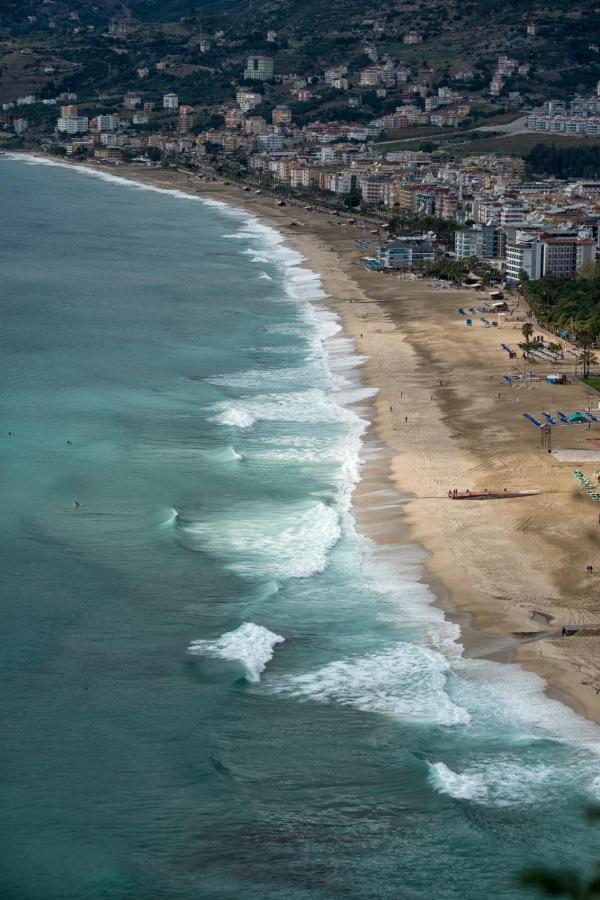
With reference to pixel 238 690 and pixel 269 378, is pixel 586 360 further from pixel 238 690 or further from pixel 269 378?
pixel 238 690

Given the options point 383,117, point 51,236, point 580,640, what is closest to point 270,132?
point 383,117

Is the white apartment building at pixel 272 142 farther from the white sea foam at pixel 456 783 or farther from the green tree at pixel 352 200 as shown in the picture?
the white sea foam at pixel 456 783

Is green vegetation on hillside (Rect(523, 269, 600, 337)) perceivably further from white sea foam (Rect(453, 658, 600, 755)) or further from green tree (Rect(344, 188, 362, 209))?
green tree (Rect(344, 188, 362, 209))

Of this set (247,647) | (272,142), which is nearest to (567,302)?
(247,647)

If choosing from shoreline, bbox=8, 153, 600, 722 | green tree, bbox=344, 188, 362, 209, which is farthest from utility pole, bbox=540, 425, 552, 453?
green tree, bbox=344, 188, 362, 209

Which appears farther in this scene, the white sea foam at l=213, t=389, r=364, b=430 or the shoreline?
the white sea foam at l=213, t=389, r=364, b=430

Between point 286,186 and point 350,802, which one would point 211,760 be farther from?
point 286,186
